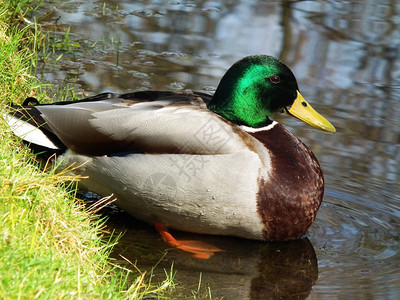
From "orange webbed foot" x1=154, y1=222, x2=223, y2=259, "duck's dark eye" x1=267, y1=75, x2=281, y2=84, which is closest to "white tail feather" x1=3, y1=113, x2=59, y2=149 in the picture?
"orange webbed foot" x1=154, y1=222, x2=223, y2=259

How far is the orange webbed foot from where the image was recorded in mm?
4754

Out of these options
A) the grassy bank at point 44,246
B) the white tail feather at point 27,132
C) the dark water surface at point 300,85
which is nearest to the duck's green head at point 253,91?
the dark water surface at point 300,85

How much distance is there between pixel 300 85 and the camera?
7172mm

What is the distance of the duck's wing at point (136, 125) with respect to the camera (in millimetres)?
4730

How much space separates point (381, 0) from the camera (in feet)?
31.3

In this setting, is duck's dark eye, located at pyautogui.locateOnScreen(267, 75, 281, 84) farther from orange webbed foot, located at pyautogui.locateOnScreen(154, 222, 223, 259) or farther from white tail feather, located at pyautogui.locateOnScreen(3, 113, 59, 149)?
white tail feather, located at pyautogui.locateOnScreen(3, 113, 59, 149)

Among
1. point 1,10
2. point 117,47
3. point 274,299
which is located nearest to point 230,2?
point 117,47

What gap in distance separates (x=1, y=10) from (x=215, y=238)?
2.38m

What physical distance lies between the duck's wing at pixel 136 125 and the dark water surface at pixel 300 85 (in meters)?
0.57

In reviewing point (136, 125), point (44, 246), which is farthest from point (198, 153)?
point (44, 246)

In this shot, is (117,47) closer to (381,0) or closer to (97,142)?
(97,142)

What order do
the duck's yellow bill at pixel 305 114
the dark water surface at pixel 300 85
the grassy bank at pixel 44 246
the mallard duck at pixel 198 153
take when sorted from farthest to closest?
the duck's yellow bill at pixel 305 114 < the mallard duck at pixel 198 153 < the dark water surface at pixel 300 85 < the grassy bank at pixel 44 246

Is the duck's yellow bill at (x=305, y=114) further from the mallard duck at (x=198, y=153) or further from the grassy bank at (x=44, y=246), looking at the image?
the grassy bank at (x=44, y=246)

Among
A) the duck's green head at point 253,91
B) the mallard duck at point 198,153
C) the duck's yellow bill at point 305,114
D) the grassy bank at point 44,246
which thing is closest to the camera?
the grassy bank at point 44,246
